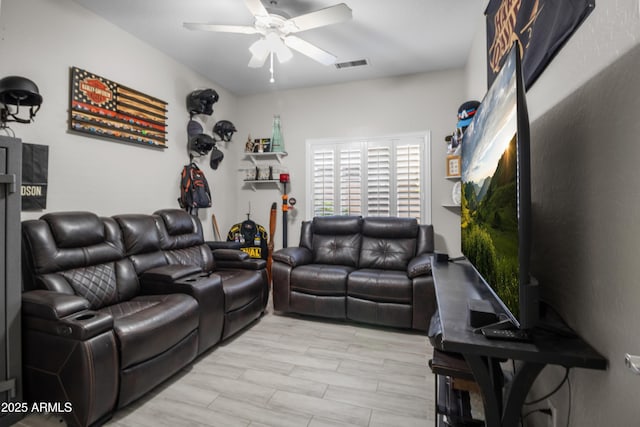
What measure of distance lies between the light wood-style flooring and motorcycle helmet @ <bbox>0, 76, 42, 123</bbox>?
1948 millimetres

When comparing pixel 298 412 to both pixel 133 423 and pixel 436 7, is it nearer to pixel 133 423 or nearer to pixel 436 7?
pixel 133 423

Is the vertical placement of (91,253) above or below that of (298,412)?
above

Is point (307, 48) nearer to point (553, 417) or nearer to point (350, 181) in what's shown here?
point (350, 181)

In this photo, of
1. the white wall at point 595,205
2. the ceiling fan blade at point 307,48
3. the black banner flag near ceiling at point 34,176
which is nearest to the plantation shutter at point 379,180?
the ceiling fan blade at point 307,48

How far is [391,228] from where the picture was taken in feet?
11.9

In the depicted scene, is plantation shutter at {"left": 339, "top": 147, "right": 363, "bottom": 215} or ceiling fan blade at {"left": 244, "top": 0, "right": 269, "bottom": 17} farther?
plantation shutter at {"left": 339, "top": 147, "right": 363, "bottom": 215}

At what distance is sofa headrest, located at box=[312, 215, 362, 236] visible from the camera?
3.81 meters

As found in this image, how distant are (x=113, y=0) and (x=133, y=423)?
123 inches

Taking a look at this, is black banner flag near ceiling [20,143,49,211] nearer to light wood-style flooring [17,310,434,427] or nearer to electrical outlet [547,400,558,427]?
light wood-style flooring [17,310,434,427]

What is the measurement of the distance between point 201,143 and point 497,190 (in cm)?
347

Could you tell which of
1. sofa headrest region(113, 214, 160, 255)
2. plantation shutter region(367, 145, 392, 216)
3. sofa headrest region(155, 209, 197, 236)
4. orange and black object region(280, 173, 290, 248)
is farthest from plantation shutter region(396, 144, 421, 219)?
sofa headrest region(113, 214, 160, 255)

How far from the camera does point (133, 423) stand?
5.44 ft

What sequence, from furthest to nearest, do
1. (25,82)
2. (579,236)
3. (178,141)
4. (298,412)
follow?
(178,141) < (25,82) < (298,412) < (579,236)

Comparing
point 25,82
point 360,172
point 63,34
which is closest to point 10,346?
point 25,82
